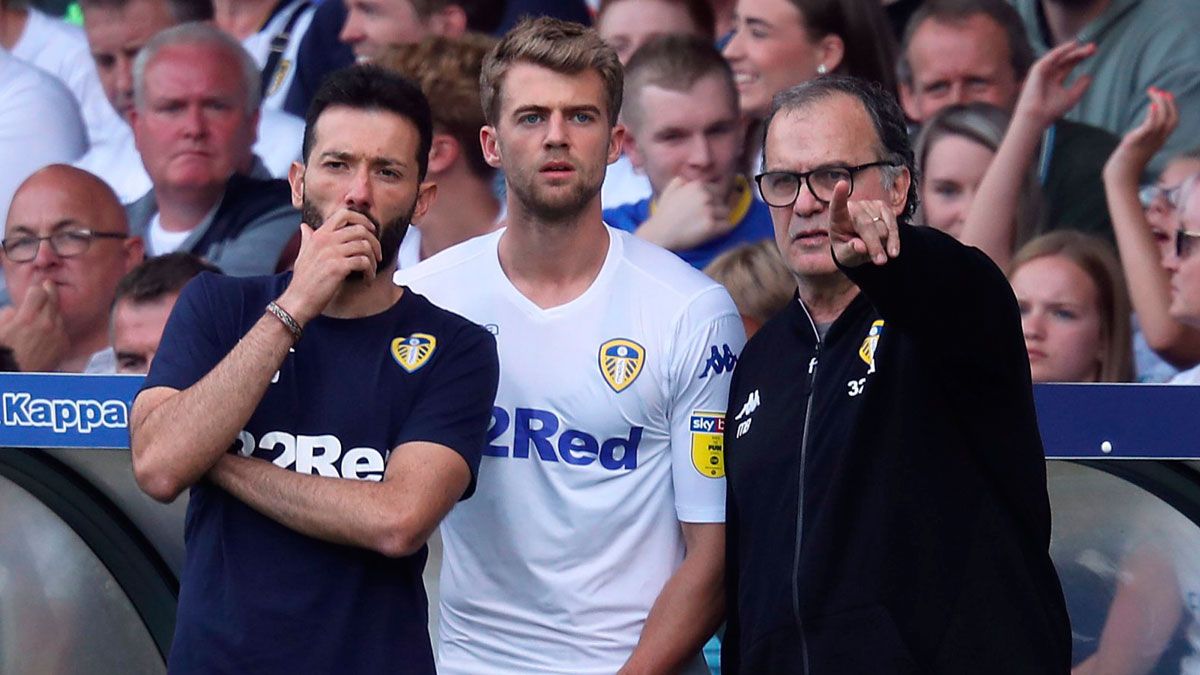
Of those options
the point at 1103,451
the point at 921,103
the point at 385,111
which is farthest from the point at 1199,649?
the point at 385,111

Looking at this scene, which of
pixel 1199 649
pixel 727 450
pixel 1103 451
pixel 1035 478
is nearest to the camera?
pixel 1035 478

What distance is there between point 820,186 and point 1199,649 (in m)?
2.23

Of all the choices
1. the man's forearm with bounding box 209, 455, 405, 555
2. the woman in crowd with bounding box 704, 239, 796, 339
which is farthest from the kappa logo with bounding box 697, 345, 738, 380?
the woman in crowd with bounding box 704, 239, 796, 339

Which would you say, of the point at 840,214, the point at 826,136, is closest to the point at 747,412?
the point at 826,136

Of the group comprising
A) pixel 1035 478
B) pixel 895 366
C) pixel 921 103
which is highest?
pixel 921 103

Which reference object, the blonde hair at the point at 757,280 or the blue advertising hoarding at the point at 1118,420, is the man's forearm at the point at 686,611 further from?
the blue advertising hoarding at the point at 1118,420

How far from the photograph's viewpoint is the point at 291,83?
391 cm

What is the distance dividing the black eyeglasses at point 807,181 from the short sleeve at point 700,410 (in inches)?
12.8

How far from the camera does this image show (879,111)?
2527 millimetres

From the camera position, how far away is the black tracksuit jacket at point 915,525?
227cm

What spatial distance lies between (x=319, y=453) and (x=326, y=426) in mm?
42

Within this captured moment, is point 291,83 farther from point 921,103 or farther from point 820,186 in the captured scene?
point 820,186

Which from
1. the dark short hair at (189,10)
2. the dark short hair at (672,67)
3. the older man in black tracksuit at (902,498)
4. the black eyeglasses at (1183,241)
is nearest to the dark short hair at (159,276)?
the dark short hair at (189,10)

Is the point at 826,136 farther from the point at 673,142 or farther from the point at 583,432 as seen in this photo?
the point at 673,142
